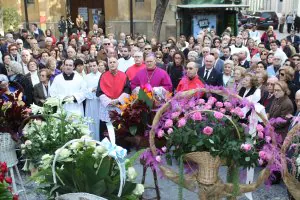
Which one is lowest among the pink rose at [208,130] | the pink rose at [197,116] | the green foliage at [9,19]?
the pink rose at [208,130]

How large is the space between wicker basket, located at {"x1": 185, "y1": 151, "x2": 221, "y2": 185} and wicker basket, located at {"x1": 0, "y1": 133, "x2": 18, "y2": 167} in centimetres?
186

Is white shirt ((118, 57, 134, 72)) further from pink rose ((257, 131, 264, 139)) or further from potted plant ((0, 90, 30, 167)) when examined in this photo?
pink rose ((257, 131, 264, 139))

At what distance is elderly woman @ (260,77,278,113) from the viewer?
630 centimetres

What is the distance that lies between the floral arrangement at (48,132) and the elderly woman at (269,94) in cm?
335

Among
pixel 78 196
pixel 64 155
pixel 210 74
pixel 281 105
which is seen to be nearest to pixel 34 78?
pixel 210 74

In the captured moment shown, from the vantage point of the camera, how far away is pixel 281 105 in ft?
19.6

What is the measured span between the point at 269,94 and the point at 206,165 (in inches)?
131

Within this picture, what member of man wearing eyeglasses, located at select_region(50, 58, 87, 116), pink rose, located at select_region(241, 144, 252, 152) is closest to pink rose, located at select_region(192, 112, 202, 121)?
pink rose, located at select_region(241, 144, 252, 152)

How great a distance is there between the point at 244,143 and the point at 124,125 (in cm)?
170

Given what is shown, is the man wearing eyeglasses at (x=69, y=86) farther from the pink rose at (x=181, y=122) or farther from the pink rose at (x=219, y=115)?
the pink rose at (x=219, y=115)

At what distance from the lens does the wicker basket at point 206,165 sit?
3.54 meters

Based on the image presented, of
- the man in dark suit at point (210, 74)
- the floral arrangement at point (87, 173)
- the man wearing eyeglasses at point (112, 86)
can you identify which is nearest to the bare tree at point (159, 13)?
the man in dark suit at point (210, 74)

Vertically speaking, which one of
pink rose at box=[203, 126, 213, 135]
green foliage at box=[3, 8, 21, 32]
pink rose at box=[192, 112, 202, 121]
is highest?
green foliage at box=[3, 8, 21, 32]

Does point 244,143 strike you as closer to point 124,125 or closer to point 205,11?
point 124,125
